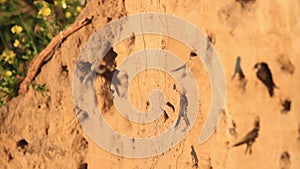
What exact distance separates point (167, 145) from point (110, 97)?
42 cm

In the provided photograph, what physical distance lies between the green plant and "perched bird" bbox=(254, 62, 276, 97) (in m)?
1.55

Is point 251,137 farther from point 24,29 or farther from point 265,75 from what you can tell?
point 24,29

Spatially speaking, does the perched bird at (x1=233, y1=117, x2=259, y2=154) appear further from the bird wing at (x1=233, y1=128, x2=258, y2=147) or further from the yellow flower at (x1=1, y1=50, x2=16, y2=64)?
the yellow flower at (x1=1, y1=50, x2=16, y2=64)

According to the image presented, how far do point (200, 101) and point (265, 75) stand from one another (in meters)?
0.31

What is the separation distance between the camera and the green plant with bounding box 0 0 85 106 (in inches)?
106

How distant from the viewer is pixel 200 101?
1625mm

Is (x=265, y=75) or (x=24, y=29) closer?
(x=265, y=75)

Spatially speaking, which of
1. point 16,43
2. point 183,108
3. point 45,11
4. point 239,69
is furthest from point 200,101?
point 16,43

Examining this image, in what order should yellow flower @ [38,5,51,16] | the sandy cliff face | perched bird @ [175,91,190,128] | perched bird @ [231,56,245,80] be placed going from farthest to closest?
yellow flower @ [38,5,51,16], perched bird @ [175,91,190,128], perched bird @ [231,56,245,80], the sandy cliff face

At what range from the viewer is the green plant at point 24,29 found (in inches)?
106

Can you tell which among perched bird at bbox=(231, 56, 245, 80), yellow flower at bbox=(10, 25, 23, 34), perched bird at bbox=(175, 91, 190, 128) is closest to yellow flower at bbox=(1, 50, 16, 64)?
yellow flower at bbox=(10, 25, 23, 34)

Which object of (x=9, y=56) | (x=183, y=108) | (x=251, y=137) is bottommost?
(x=251, y=137)

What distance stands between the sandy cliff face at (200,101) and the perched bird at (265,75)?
0.01m

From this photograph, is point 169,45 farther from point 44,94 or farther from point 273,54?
point 44,94
